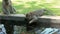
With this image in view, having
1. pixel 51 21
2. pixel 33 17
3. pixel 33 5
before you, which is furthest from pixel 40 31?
pixel 33 5

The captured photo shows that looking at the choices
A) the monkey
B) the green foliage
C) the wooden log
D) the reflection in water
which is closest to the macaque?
the green foliage

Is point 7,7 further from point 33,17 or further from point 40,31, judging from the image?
point 40,31

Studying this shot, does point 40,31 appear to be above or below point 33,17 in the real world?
below

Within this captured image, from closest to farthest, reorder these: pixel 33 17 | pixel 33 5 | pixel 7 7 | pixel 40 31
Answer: pixel 40 31
pixel 33 17
pixel 7 7
pixel 33 5

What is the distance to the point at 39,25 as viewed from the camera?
833 cm

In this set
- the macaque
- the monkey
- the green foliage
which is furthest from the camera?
the green foliage

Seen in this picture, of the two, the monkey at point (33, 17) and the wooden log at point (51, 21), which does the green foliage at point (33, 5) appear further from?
the wooden log at point (51, 21)

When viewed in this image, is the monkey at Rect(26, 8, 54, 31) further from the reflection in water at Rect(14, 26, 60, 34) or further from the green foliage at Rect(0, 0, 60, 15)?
the green foliage at Rect(0, 0, 60, 15)

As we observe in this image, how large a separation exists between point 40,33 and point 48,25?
580 mm

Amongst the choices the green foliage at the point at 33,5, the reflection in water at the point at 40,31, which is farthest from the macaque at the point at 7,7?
the reflection in water at the point at 40,31

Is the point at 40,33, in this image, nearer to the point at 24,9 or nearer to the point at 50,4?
the point at 24,9

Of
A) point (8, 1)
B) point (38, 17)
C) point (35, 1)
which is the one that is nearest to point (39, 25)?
point (38, 17)

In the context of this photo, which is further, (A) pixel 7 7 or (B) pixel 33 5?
(B) pixel 33 5

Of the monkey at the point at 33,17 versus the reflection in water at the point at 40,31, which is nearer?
the reflection in water at the point at 40,31
